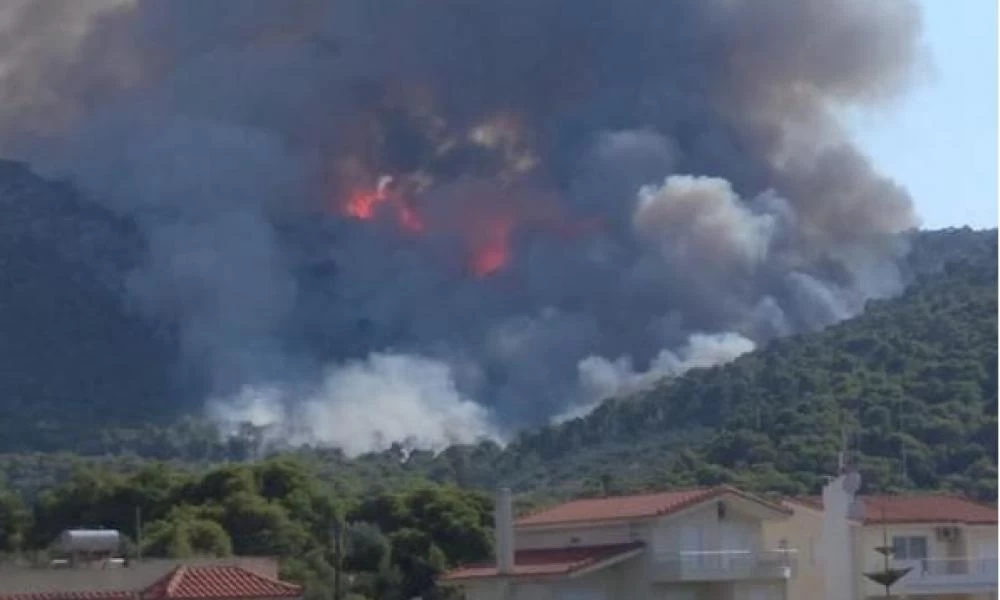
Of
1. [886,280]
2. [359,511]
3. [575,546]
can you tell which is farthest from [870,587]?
[886,280]

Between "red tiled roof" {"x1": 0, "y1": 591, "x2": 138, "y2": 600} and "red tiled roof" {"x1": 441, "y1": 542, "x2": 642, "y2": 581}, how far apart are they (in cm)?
920

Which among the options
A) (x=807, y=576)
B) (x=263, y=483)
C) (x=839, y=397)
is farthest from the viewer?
(x=839, y=397)

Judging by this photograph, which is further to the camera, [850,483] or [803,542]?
[803,542]

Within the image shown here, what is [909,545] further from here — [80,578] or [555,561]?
[80,578]

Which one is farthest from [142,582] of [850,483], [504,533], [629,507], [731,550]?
[850,483]

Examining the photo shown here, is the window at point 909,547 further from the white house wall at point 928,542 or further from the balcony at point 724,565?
the balcony at point 724,565

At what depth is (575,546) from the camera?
1892 inches

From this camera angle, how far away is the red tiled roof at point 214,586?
38031 millimetres

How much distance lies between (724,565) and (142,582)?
12.4 metres

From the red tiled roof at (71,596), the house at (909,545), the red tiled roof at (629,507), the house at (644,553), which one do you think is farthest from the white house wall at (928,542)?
the red tiled roof at (71,596)

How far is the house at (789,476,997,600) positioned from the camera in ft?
155

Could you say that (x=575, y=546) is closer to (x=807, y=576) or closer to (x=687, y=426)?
(x=807, y=576)

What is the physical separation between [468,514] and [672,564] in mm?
13458

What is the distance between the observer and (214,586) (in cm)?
3853
